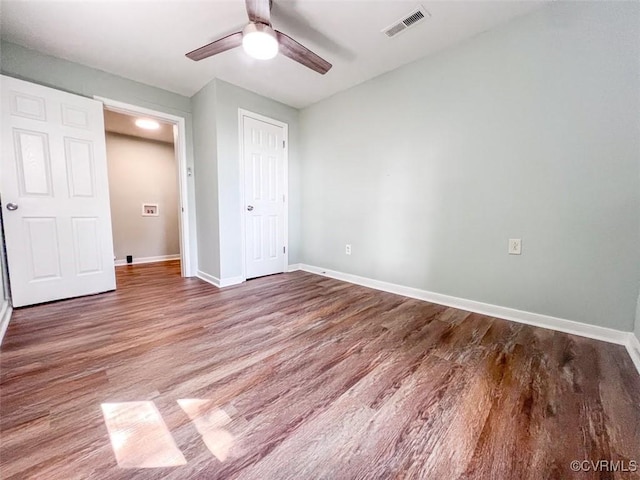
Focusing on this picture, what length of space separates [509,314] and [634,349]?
65 centimetres

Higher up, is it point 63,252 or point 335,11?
point 335,11

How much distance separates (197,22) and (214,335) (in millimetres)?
2372

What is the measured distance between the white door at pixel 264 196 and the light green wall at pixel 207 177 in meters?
Result: 0.36

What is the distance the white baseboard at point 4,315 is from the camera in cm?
178

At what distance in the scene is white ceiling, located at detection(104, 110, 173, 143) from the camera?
3.49m

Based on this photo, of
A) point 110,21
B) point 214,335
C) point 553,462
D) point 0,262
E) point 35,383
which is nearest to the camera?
point 553,462

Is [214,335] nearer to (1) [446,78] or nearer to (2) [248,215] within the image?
(2) [248,215]

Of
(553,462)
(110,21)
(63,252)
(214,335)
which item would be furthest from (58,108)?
(553,462)

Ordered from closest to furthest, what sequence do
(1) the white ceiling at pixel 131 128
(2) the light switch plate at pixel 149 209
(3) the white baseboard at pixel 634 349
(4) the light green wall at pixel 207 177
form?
(3) the white baseboard at pixel 634 349
(4) the light green wall at pixel 207 177
(1) the white ceiling at pixel 131 128
(2) the light switch plate at pixel 149 209

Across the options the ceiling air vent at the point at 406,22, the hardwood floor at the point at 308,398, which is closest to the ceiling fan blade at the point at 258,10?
the ceiling air vent at the point at 406,22

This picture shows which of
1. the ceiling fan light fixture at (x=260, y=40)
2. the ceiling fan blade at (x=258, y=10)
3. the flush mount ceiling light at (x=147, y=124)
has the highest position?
the flush mount ceiling light at (x=147, y=124)

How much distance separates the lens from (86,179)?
2547mm

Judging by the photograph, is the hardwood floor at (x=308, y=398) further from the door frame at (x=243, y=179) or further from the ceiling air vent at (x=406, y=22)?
the ceiling air vent at (x=406, y=22)

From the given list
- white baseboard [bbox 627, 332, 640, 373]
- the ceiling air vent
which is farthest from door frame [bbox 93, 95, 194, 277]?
white baseboard [bbox 627, 332, 640, 373]
